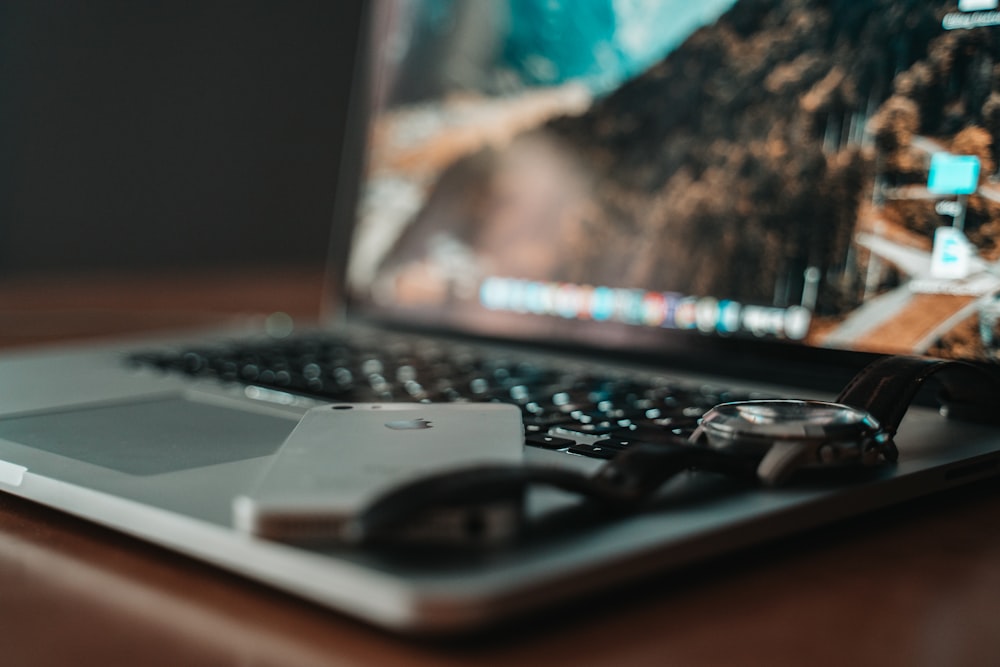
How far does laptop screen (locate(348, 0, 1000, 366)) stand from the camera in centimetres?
62

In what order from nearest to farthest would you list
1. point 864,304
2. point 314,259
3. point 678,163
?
point 864,304
point 678,163
point 314,259

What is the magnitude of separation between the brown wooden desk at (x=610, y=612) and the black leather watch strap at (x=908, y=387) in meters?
0.05

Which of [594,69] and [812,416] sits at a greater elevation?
[594,69]

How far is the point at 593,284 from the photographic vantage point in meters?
0.83

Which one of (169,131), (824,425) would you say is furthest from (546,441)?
(169,131)

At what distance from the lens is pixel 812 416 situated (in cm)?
42

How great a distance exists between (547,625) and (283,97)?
2.11 m

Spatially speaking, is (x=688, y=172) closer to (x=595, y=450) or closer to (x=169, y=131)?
(x=595, y=450)

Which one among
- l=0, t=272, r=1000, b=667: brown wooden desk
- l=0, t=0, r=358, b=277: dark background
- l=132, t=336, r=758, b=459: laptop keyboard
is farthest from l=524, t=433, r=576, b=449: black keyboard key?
l=0, t=0, r=358, b=277: dark background

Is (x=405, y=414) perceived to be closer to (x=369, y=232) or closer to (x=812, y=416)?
(x=812, y=416)

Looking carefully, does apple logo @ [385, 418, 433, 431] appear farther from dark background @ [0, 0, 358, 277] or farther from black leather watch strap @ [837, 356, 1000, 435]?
dark background @ [0, 0, 358, 277]

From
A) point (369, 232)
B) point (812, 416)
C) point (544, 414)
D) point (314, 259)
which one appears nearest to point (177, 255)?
point (314, 259)

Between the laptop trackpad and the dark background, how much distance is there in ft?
5.22

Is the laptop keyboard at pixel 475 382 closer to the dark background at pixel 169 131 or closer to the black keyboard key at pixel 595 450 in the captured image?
the black keyboard key at pixel 595 450
